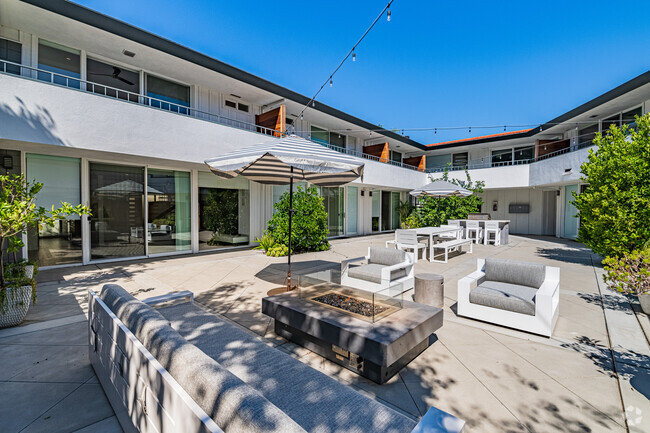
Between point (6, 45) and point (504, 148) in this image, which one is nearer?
point (6, 45)

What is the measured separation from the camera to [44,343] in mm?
3703

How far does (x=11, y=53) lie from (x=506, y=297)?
11.6m

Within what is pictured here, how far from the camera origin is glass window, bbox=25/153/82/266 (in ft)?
24.3

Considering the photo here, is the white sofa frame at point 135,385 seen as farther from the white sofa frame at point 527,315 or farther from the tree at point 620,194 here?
the tree at point 620,194

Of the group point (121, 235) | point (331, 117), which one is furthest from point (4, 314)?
point (331, 117)

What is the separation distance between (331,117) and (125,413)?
526 inches

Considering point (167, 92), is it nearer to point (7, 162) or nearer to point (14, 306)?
point (7, 162)

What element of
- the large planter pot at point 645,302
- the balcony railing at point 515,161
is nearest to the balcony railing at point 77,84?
the large planter pot at point 645,302

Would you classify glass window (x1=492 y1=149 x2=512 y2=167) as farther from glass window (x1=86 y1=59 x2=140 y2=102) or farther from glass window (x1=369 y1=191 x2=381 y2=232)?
glass window (x1=86 y1=59 x2=140 y2=102)

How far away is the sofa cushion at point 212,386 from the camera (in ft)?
3.74

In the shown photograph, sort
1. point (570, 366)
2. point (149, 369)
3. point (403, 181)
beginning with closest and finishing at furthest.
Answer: point (149, 369) < point (570, 366) < point (403, 181)

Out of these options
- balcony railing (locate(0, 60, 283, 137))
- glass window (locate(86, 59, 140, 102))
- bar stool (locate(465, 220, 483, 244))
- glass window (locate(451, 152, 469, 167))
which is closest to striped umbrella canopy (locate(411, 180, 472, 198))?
bar stool (locate(465, 220, 483, 244))

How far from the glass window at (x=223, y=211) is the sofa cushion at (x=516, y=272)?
825 cm

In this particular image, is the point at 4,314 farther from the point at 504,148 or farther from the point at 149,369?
the point at 504,148
